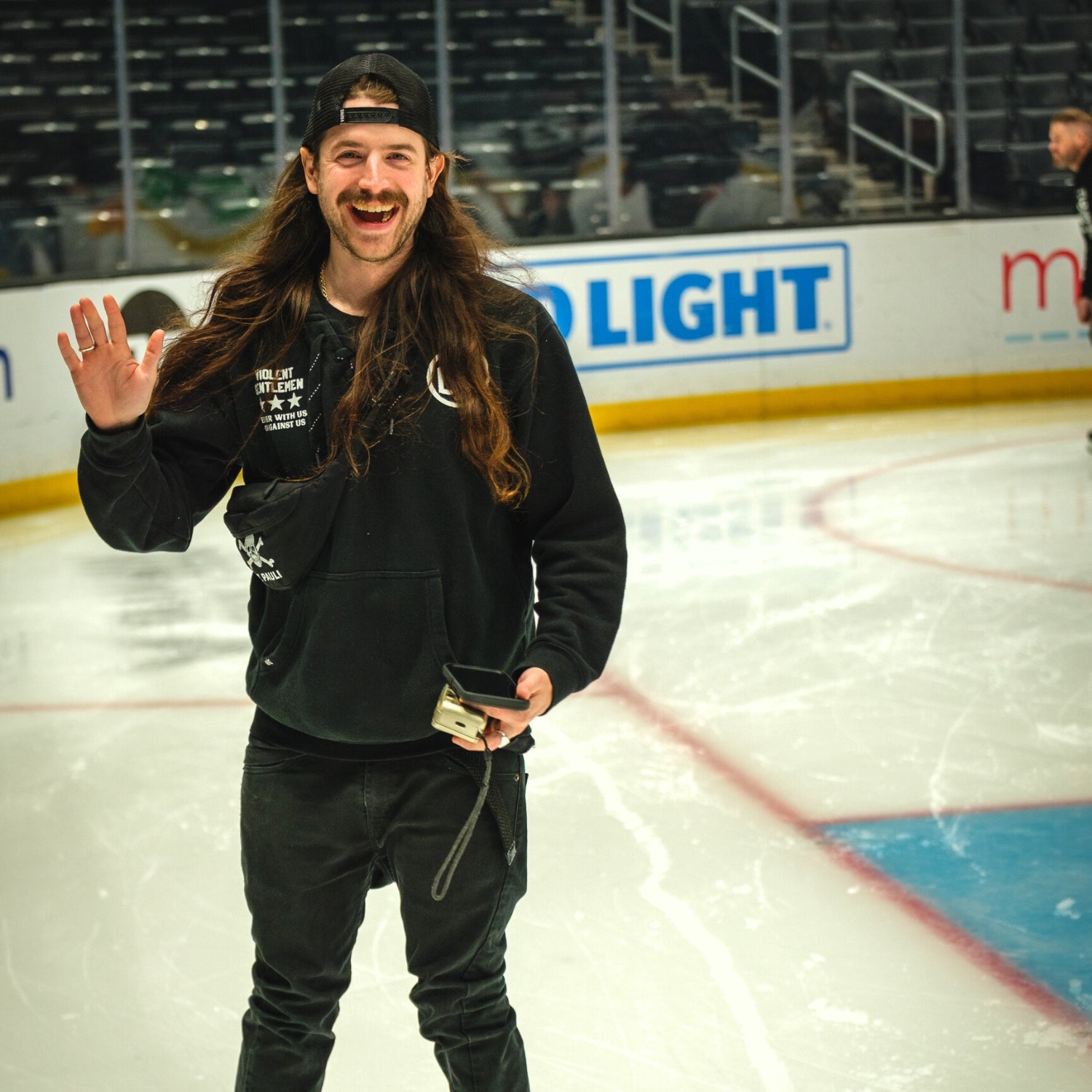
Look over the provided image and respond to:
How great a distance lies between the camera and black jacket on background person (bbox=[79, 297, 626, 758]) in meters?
1.64

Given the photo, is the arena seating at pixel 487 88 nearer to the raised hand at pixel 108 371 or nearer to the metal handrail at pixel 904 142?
the metal handrail at pixel 904 142

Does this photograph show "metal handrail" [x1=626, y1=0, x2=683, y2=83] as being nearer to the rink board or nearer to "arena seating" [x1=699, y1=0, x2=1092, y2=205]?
"arena seating" [x1=699, y1=0, x2=1092, y2=205]

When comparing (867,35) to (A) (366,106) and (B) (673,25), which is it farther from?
(A) (366,106)

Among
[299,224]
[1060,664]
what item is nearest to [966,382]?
[1060,664]

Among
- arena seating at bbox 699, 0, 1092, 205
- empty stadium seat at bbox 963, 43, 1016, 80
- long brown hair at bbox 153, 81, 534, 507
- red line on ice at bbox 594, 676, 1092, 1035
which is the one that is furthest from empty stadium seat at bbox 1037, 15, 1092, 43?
long brown hair at bbox 153, 81, 534, 507

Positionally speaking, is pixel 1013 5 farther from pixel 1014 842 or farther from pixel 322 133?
pixel 322 133

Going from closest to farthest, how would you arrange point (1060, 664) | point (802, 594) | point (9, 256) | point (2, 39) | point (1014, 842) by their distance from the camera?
point (1014, 842), point (1060, 664), point (802, 594), point (9, 256), point (2, 39)

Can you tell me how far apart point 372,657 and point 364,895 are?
0.27m

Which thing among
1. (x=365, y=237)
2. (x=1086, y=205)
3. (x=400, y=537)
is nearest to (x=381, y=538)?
(x=400, y=537)

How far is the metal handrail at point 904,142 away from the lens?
964 centimetres

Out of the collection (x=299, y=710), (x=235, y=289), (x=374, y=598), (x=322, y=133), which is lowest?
(x=299, y=710)

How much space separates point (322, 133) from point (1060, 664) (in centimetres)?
303

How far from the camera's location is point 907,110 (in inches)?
388

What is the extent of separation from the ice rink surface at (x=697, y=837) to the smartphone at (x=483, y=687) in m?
0.88
